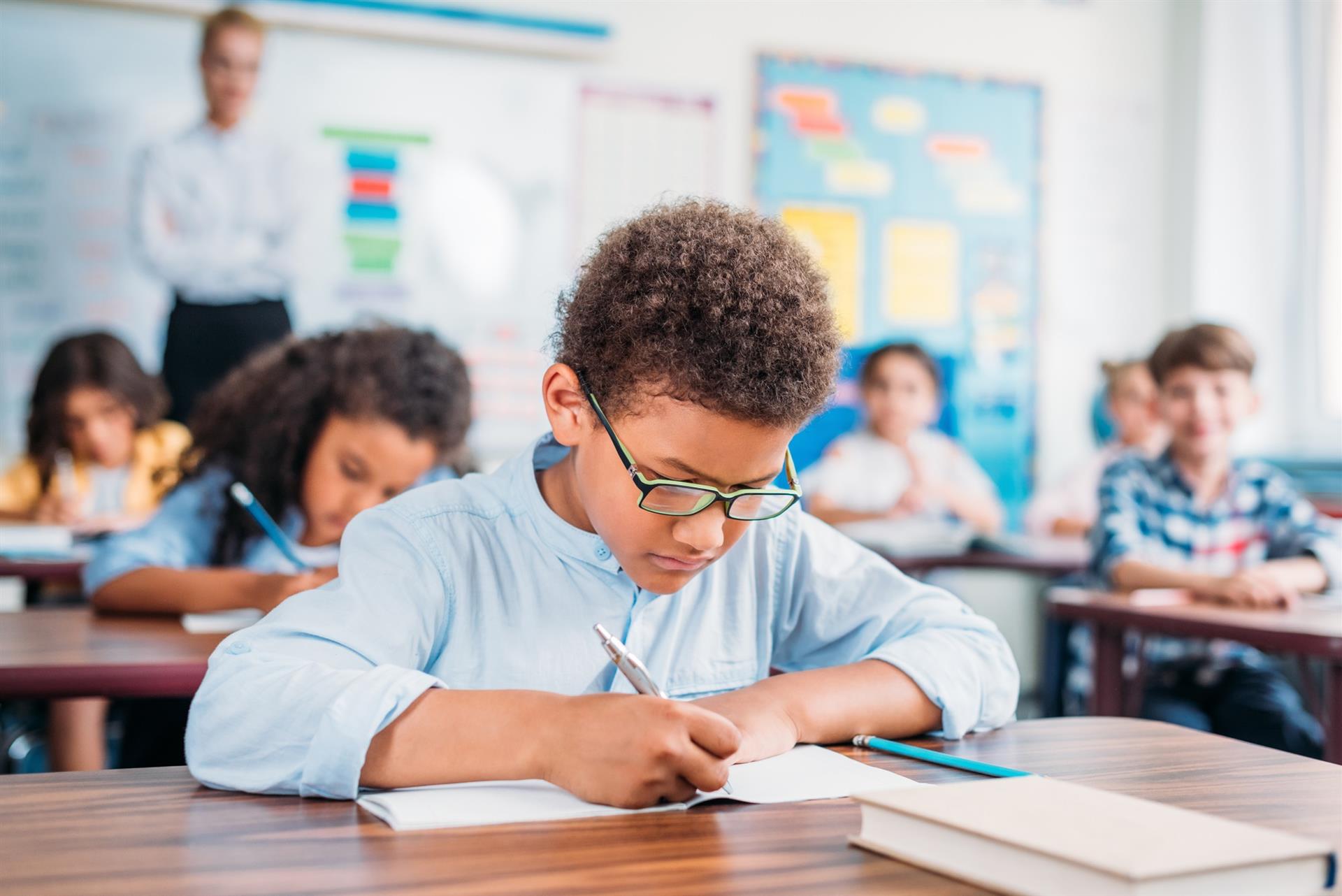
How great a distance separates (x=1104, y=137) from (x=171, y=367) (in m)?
3.63

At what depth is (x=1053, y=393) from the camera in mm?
5148

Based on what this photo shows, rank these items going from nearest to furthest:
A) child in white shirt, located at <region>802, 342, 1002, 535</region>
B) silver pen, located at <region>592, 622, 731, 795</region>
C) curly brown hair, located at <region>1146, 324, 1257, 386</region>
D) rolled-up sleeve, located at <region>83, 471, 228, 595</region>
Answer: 1. silver pen, located at <region>592, 622, 731, 795</region>
2. rolled-up sleeve, located at <region>83, 471, 228, 595</region>
3. curly brown hair, located at <region>1146, 324, 1257, 386</region>
4. child in white shirt, located at <region>802, 342, 1002, 535</region>

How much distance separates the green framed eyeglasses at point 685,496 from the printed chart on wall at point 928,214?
12.3 ft

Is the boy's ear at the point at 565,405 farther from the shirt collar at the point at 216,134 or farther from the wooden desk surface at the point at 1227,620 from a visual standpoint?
the shirt collar at the point at 216,134

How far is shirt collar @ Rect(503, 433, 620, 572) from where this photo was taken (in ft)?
3.65

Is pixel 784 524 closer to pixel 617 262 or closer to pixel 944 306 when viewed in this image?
pixel 617 262

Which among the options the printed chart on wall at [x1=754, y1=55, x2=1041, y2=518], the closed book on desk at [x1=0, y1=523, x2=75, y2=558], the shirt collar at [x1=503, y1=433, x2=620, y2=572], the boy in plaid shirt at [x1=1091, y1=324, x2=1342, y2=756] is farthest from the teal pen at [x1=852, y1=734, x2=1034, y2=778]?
the printed chart on wall at [x1=754, y1=55, x2=1041, y2=518]

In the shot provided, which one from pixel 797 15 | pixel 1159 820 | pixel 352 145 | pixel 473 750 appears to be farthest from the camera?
pixel 797 15

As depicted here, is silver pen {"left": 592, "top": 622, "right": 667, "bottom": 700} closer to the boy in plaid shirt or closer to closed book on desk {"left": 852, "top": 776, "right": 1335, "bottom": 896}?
closed book on desk {"left": 852, "top": 776, "right": 1335, "bottom": 896}

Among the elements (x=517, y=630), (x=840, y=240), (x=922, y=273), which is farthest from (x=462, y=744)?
(x=922, y=273)

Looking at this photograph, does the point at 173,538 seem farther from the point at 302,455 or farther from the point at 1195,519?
the point at 1195,519

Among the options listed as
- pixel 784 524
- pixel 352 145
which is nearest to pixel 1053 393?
pixel 352 145

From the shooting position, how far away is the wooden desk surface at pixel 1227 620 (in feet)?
6.21

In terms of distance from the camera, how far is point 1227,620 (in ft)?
6.73
